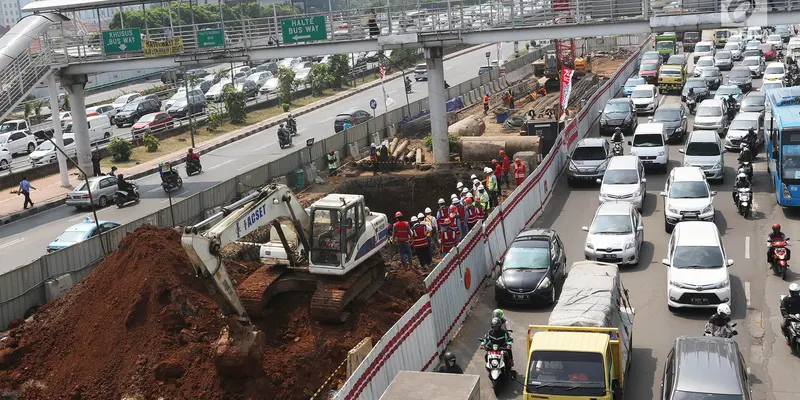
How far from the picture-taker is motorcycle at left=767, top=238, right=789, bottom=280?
23297 millimetres

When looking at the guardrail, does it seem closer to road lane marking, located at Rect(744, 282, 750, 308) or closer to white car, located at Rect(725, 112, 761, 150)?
white car, located at Rect(725, 112, 761, 150)

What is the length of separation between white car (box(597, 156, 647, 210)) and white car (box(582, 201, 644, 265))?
361cm

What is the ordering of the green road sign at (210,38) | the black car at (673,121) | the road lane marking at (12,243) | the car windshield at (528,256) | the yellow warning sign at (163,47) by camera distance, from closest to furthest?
1. the car windshield at (528,256)
2. the road lane marking at (12,243)
3. the black car at (673,121)
4. the green road sign at (210,38)
5. the yellow warning sign at (163,47)

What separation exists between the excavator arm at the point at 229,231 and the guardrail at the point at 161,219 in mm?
8629

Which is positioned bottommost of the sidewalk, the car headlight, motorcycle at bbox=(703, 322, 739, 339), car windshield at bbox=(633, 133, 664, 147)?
the sidewalk

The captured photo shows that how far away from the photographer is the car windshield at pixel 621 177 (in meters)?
30.2

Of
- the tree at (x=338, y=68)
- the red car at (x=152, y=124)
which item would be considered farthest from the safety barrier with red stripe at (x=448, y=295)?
the tree at (x=338, y=68)

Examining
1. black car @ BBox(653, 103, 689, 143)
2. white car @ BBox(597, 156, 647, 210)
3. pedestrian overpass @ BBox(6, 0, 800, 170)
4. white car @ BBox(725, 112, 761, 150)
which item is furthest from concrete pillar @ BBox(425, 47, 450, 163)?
white car @ BBox(725, 112, 761, 150)

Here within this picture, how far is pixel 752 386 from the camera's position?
17.7 meters

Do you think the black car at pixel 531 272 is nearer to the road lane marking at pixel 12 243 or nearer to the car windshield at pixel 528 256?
the car windshield at pixel 528 256

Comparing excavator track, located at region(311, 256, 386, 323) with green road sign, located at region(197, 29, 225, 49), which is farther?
green road sign, located at region(197, 29, 225, 49)

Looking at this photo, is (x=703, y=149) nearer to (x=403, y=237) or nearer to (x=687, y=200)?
(x=687, y=200)

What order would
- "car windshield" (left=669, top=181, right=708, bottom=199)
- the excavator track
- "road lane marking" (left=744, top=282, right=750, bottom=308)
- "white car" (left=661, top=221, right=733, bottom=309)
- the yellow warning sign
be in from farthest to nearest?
the yellow warning sign → "car windshield" (left=669, top=181, right=708, bottom=199) → "road lane marking" (left=744, top=282, right=750, bottom=308) → "white car" (left=661, top=221, right=733, bottom=309) → the excavator track

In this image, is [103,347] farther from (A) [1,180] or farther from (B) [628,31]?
(A) [1,180]
